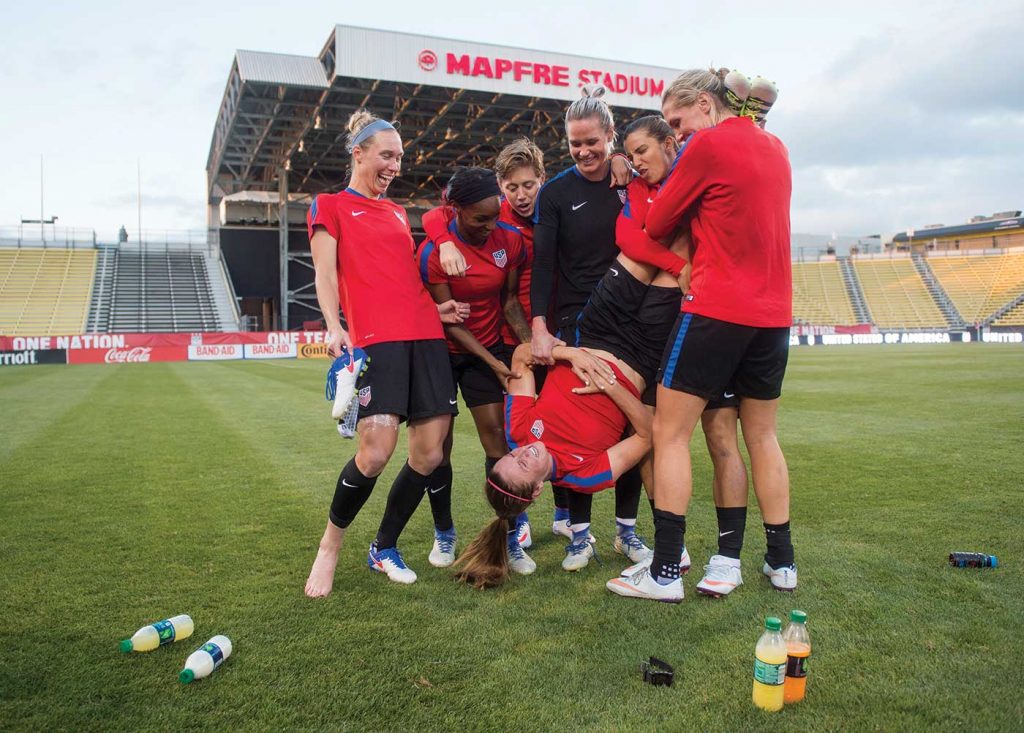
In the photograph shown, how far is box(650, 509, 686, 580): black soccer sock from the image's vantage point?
3309mm

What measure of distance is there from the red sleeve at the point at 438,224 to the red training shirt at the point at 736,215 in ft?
3.76

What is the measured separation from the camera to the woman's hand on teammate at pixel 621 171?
378 centimetres

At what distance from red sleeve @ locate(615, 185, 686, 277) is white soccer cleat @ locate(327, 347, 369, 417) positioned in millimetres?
1351

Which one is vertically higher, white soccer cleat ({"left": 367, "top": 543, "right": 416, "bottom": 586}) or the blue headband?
the blue headband

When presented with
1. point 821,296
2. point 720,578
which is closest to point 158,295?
point 720,578

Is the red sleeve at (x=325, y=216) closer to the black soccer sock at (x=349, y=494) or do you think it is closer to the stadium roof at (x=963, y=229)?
the black soccer sock at (x=349, y=494)

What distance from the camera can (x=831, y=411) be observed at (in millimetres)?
9828

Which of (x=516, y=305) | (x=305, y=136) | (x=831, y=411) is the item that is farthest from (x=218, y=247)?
(x=516, y=305)

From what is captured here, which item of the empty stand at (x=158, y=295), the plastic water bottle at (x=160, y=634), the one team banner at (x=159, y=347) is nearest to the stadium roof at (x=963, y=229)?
the one team banner at (x=159, y=347)

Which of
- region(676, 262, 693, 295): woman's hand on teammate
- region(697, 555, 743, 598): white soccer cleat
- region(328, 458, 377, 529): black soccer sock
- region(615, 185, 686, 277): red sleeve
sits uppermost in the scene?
region(615, 185, 686, 277): red sleeve

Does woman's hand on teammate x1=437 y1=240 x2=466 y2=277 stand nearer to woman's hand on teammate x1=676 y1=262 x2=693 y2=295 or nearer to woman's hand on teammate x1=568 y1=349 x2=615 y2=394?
woman's hand on teammate x1=568 y1=349 x2=615 y2=394

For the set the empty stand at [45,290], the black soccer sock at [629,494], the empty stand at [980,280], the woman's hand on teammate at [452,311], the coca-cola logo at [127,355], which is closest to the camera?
the woman's hand on teammate at [452,311]

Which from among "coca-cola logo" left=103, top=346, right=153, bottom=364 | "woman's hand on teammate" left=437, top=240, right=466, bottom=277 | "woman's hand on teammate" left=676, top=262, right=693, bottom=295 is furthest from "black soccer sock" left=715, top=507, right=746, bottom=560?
"coca-cola logo" left=103, top=346, right=153, bottom=364

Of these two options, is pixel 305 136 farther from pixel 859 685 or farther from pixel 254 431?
pixel 859 685
